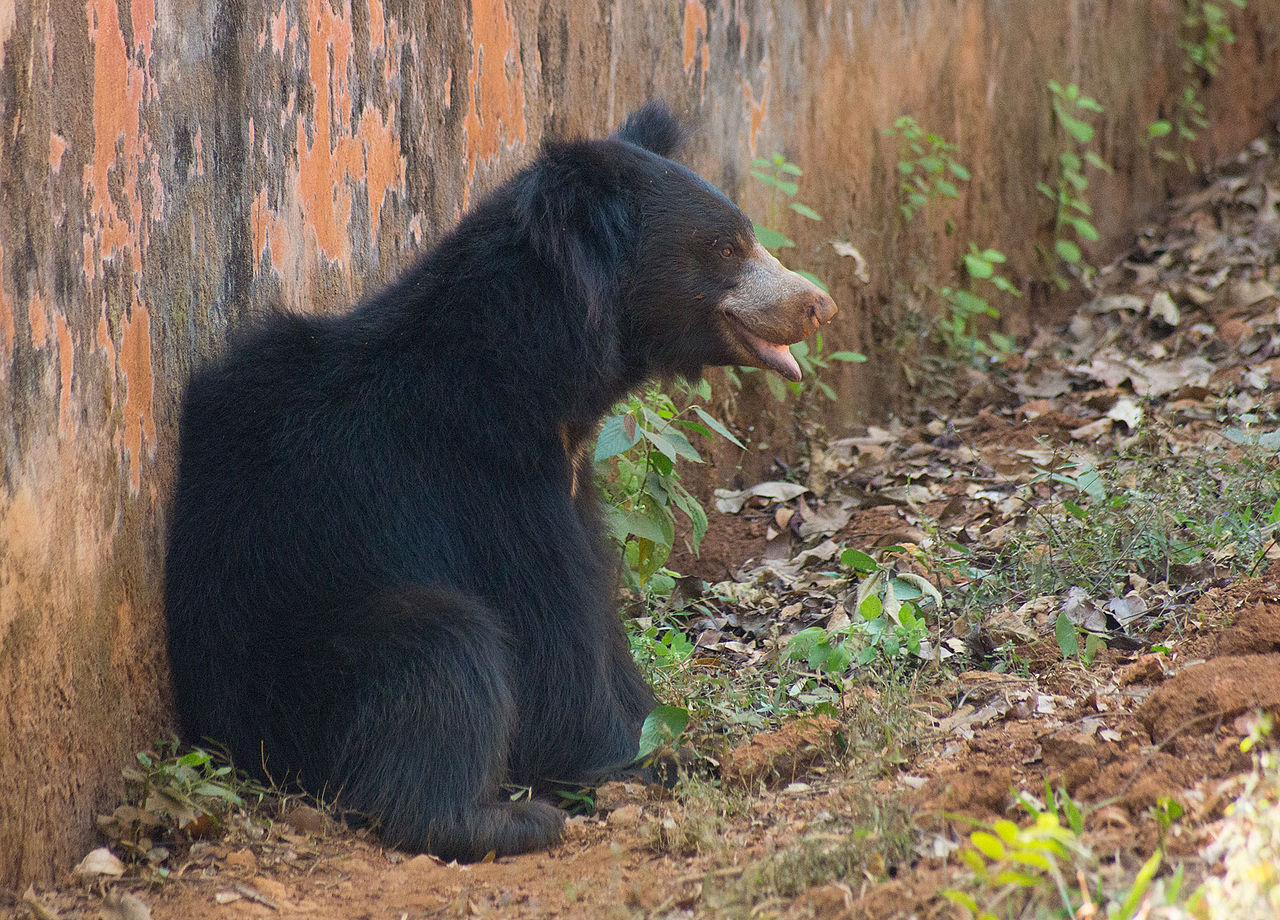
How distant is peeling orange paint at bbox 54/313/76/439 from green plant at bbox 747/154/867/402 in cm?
300

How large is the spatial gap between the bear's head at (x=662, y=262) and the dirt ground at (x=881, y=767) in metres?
0.92

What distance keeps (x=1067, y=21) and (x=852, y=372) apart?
3.08 metres

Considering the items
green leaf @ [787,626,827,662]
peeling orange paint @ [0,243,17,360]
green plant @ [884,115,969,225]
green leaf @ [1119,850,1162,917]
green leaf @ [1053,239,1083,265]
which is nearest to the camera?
green leaf @ [1119,850,1162,917]

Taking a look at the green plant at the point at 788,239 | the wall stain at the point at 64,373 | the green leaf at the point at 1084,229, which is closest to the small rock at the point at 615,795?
the wall stain at the point at 64,373

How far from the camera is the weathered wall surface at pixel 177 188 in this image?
93.0 inches

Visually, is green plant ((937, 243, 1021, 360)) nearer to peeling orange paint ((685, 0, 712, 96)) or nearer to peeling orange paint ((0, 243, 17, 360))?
peeling orange paint ((685, 0, 712, 96))

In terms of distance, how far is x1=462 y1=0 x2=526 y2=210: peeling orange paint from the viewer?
4176mm

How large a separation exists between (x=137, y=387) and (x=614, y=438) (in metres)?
1.31

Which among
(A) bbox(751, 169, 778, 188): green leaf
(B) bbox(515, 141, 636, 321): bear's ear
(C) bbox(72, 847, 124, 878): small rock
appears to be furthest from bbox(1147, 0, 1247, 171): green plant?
(C) bbox(72, 847, 124, 878): small rock

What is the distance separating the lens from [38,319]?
2.39m

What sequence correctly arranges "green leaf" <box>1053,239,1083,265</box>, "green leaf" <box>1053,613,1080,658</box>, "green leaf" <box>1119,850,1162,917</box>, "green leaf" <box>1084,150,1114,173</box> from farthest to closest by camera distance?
"green leaf" <box>1084,150,1114,173</box>
"green leaf" <box>1053,239,1083,265</box>
"green leaf" <box>1053,613,1080,658</box>
"green leaf" <box>1119,850,1162,917</box>

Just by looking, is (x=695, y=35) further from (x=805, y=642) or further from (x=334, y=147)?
(x=805, y=642)

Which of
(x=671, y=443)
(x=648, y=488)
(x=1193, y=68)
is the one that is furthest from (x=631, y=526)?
(x=1193, y=68)

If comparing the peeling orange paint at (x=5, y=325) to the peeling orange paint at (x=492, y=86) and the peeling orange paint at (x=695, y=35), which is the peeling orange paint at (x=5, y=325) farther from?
the peeling orange paint at (x=695, y=35)
